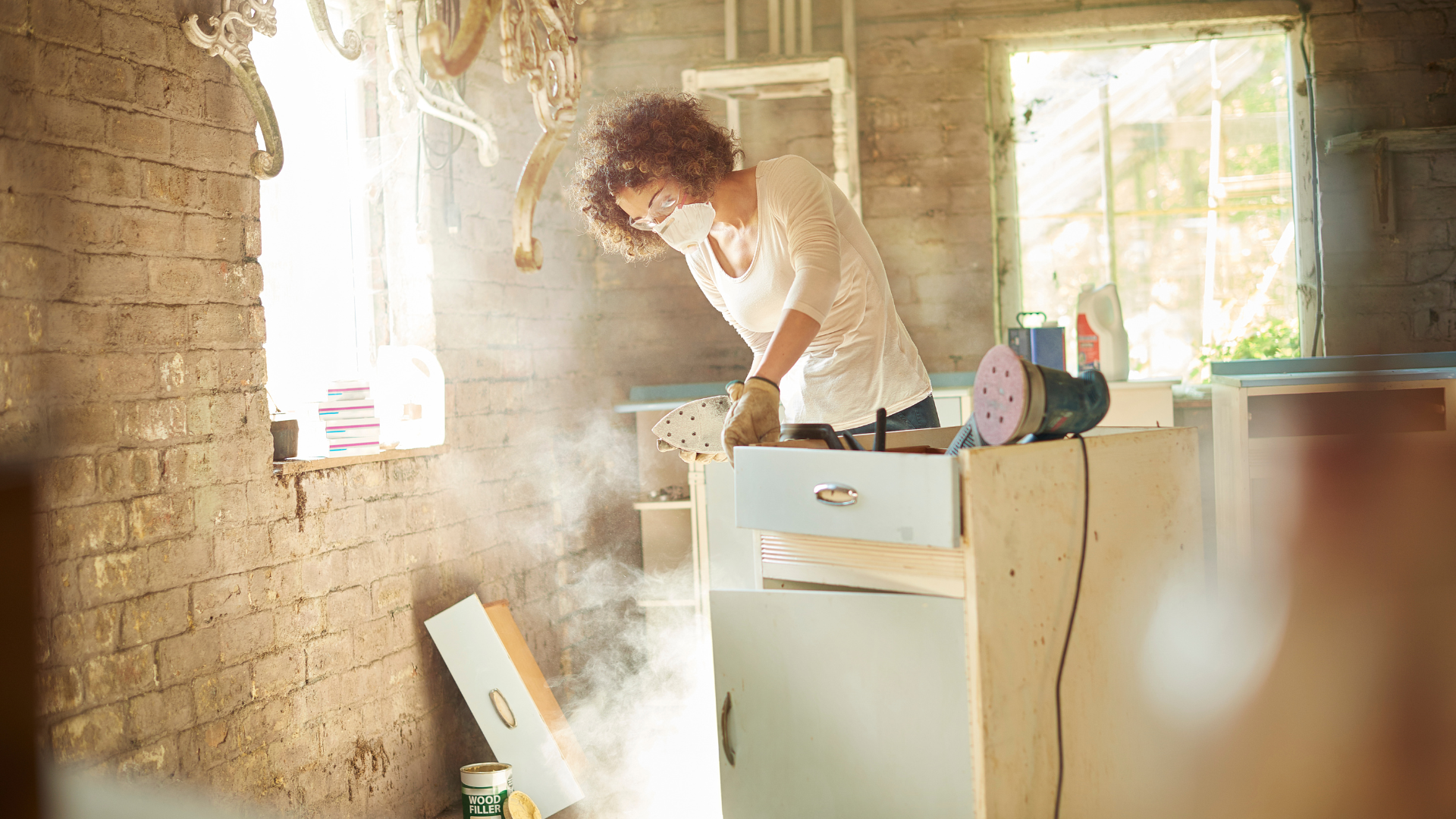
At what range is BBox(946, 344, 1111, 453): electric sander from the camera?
40.4 inches

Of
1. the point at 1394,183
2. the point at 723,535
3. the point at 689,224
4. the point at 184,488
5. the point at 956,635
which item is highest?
the point at 1394,183

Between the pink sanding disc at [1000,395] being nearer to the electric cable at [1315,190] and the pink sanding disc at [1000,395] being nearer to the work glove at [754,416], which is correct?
the work glove at [754,416]

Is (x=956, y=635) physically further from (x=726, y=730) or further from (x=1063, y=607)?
(x=726, y=730)

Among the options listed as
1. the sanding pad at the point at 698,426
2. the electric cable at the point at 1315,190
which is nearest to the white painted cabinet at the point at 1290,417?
the electric cable at the point at 1315,190

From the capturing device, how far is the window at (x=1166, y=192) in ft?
11.6

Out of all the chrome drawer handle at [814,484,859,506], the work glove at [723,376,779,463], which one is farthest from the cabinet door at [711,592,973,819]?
the work glove at [723,376,779,463]

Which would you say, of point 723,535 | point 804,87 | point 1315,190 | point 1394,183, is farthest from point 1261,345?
point 723,535

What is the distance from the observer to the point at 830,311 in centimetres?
176

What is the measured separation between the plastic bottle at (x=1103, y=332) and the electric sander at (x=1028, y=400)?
238cm

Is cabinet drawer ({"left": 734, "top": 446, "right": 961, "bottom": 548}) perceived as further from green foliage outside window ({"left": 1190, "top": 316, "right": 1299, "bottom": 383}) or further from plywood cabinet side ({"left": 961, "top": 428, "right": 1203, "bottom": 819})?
green foliage outside window ({"left": 1190, "top": 316, "right": 1299, "bottom": 383})

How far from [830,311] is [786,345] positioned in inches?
9.1

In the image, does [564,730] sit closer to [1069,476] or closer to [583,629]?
[583,629]

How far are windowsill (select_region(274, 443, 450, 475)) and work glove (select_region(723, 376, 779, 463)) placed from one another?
3.74 ft

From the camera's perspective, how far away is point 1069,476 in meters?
1.10
